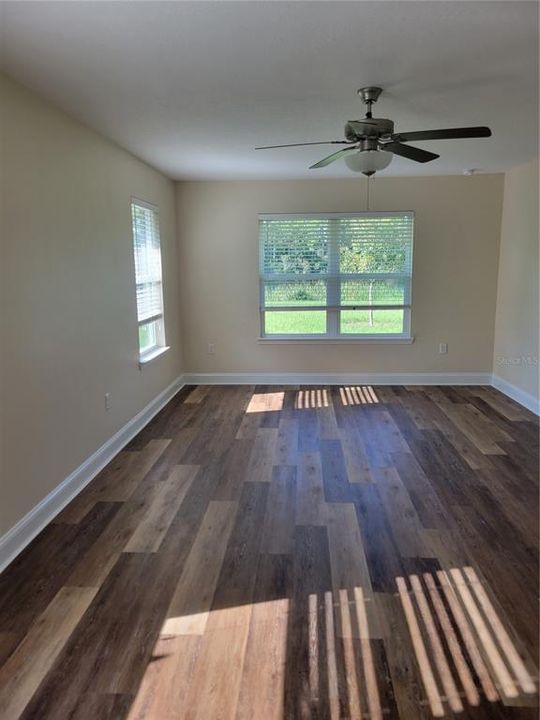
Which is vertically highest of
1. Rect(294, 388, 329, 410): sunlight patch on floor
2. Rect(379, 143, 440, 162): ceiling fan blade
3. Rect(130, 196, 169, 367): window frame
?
Rect(379, 143, 440, 162): ceiling fan blade

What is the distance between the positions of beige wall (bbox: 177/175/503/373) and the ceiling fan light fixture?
270 centimetres

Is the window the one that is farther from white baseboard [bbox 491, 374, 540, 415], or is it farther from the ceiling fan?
white baseboard [bbox 491, 374, 540, 415]

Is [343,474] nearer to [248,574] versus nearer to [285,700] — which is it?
[248,574]

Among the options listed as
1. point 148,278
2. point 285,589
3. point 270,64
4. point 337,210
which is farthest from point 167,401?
point 270,64

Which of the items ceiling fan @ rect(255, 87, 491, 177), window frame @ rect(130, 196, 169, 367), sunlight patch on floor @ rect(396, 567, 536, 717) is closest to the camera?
sunlight patch on floor @ rect(396, 567, 536, 717)

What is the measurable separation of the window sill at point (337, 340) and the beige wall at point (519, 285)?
103cm

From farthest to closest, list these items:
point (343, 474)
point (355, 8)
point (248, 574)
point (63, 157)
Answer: point (343, 474)
point (63, 157)
point (248, 574)
point (355, 8)

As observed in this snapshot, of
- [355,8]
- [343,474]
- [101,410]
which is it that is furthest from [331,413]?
[355,8]

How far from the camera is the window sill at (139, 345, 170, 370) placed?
4.42 m

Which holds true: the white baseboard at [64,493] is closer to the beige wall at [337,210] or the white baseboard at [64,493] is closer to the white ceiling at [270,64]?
→ the beige wall at [337,210]

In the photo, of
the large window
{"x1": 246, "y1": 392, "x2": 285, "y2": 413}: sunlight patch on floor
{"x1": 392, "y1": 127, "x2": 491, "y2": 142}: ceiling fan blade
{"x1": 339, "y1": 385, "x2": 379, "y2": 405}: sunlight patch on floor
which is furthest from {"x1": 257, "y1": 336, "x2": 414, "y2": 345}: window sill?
{"x1": 392, "y1": 127, "x2": 491, "y2": 142}: ceiling fan blade

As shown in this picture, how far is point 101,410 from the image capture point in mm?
3535

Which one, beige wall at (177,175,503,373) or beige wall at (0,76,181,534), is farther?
beige wall at (177,175,503,373)

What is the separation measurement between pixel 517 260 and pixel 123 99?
415 centimetres
